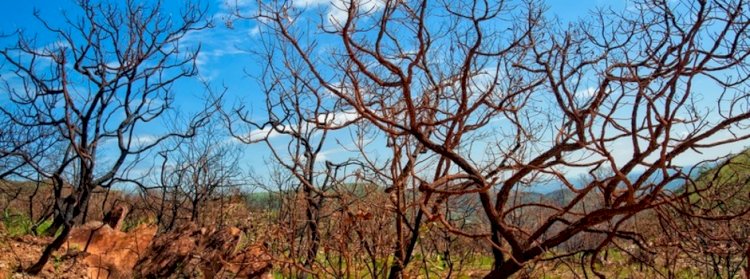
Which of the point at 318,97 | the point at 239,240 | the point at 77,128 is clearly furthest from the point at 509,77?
the point at 77,128

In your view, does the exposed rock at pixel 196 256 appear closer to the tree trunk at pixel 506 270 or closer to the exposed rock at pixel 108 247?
the exposed rock at pixel 108 247

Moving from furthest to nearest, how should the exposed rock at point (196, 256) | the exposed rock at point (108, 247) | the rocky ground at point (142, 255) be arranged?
the exposed rock at point (108, 247) < the rocky ground at point (142, 255) < the exposed rock at point (196, 256)

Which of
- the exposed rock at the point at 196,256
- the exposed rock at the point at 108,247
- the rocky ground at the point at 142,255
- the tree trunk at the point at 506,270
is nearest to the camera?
the tree trunk at the point at 506,270

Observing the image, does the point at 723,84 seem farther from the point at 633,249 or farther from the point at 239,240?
the point at 633,249

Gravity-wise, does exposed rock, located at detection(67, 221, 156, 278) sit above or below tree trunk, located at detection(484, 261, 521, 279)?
above

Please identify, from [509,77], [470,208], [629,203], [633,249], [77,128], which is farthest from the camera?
[633,249]

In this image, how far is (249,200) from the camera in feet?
51.9

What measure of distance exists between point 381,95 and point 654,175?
1.93 metres

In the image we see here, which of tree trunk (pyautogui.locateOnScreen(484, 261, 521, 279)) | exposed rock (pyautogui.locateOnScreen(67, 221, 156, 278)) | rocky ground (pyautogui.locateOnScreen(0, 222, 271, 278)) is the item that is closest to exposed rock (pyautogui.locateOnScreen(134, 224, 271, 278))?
rocky ground (pyautogui.locateOnScreen(0, 222, 271, 278))

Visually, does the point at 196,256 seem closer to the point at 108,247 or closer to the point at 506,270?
the point at 108,247

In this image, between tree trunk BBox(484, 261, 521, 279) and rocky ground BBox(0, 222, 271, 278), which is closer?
tree trunk BBox(484, 261, 521, 279)

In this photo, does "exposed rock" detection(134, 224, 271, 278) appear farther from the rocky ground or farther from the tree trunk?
the tree trunk

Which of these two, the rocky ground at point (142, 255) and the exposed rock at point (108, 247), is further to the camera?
the exposed rock at point (108, 247)

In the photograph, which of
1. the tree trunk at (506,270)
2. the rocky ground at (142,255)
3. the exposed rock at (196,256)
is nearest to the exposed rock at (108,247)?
the rocky ground at (142,255)
